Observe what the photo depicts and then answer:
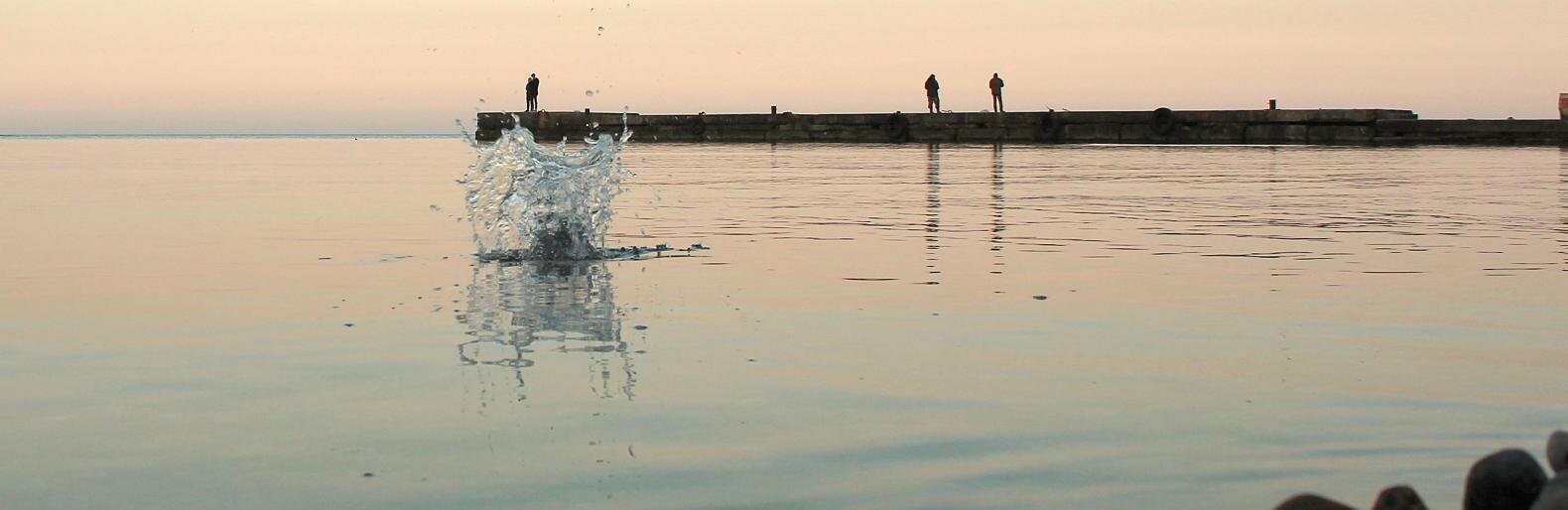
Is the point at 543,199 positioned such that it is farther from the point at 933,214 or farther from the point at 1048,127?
the point at 1048,127

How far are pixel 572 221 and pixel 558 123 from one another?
47.4m

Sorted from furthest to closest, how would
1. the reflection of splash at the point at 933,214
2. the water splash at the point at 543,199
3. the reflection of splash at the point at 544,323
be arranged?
the water splash at the point at 543,199 → the reflection of splash at the point at 933,214 → the reflection of splash at the point at 544,323

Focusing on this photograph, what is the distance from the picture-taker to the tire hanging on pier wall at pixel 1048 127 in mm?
51281

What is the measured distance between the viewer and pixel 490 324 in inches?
339

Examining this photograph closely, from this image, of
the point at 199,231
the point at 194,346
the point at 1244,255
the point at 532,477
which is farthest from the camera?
the point at 199,231

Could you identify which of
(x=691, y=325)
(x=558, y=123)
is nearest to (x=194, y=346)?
(x=691, y=325)

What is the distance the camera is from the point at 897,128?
53.9 meters

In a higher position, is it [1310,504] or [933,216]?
[1310,504]

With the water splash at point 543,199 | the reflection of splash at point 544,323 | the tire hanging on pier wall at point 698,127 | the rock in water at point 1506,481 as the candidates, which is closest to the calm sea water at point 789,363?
the reflection of splash at point 544,323

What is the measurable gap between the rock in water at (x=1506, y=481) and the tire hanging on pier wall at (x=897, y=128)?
4981 centimetres

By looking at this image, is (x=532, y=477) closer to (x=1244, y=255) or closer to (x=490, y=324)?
(x=490, y=324)

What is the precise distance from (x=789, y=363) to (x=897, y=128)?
4688 cm

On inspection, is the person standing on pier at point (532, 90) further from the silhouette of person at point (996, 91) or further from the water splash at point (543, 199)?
the water splash at point (543, 199)

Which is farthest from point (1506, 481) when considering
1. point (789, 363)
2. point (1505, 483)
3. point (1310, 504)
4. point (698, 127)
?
point (698, 127)
